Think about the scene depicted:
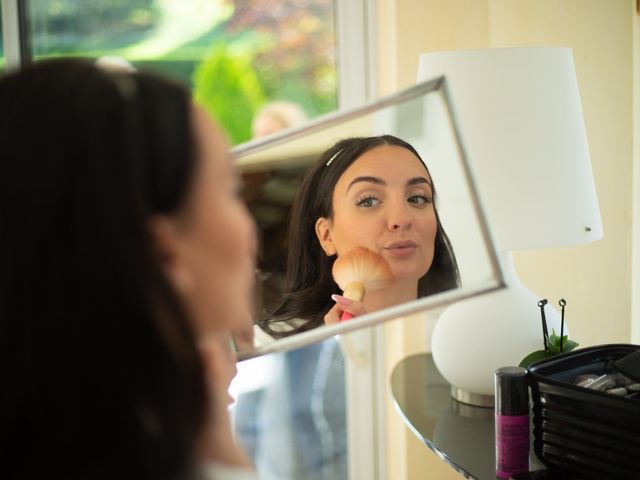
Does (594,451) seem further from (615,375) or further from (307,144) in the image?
(307,144)

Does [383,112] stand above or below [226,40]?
below

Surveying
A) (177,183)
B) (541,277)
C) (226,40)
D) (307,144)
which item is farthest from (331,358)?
(177,183)

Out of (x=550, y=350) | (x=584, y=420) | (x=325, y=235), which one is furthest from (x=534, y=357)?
(x=325, y=235)

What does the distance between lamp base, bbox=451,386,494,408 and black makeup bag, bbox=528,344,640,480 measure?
0.89 feet

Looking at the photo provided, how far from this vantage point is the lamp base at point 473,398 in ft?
4.35

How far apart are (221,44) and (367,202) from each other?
1097mm

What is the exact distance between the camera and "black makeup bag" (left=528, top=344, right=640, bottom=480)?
0.89 metres

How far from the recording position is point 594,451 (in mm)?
933

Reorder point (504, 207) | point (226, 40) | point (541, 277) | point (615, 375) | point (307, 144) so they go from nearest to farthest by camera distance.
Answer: point (307, 144)
point (615, 375)
point (504, 207)
point (541, 277)
point (226, 40)

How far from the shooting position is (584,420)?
94cm

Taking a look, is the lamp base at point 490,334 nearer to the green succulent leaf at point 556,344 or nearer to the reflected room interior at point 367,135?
the green succulent leaf at point 556,344

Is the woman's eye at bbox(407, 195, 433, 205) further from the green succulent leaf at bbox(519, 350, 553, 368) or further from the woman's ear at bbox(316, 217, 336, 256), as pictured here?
the green succulent leaf at bbox(519, 350, 553, 368)

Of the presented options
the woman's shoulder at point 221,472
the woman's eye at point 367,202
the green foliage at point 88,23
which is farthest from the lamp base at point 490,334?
the green foliage at point 88,23

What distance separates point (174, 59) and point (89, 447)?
1.71 metres
